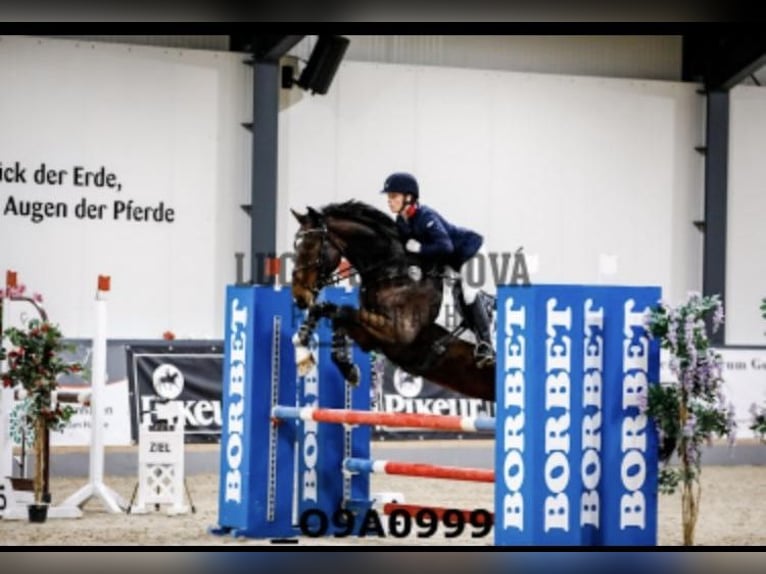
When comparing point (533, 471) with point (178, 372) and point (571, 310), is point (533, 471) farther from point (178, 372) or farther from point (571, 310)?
point (178, 372)

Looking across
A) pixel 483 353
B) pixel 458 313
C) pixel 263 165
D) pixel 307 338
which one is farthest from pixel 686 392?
pixel 263 165

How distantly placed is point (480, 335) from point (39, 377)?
2244 millimetres

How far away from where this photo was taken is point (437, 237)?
7.48 m

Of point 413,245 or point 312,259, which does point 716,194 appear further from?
point 312,259

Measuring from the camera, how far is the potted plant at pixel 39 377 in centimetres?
829

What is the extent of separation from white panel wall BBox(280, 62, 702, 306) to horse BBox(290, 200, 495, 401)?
197 inches

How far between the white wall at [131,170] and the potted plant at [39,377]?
135 inches

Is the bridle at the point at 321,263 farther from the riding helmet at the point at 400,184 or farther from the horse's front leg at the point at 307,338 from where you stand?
the riding helmet at the point at 400,184

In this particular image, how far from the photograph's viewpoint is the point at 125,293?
12.1 metres

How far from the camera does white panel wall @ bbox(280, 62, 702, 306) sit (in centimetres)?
1294

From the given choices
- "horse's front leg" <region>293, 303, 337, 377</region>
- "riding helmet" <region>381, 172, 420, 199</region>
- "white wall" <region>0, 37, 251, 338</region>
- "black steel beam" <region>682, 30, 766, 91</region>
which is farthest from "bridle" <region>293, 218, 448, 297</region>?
"black steel beam" <region>682, 30, 766, 91</region>

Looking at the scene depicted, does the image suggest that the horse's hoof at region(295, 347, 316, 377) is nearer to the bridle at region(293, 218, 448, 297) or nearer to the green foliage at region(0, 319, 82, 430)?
the bridle at region(293, 218, 448, 297)

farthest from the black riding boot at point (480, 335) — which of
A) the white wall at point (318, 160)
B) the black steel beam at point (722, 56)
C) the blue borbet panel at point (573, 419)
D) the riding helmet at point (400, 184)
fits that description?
the black steel beam at point (722, 56)
